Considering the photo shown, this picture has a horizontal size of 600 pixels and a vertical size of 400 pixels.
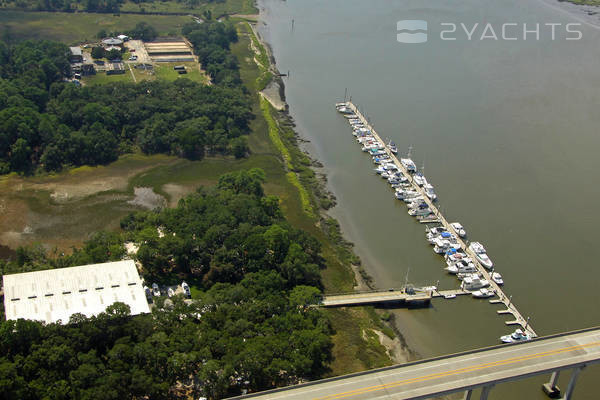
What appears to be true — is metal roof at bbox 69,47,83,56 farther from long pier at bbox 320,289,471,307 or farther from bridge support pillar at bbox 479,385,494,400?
bridge support pillar at bbox 479,385,494,400

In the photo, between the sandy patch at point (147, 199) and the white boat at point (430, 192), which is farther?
the white boat at point (430, 192)

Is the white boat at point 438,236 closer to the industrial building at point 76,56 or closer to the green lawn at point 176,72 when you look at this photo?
the green lawn at point 176,72

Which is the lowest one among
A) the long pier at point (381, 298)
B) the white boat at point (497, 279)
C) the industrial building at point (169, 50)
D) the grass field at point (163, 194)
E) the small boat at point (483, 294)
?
the grass field at point (163, 194)

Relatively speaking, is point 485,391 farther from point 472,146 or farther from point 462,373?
point 472,146

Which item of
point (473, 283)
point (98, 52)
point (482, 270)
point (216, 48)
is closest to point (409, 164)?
point (482, 270)

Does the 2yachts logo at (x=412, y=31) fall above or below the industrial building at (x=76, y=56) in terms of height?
above

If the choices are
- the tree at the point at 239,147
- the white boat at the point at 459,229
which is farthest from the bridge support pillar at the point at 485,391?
the tree at the point at 239,147

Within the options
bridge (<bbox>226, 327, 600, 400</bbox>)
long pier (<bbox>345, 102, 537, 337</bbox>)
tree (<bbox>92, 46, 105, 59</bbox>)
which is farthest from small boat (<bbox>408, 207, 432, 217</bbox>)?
tree (<bbox>92, 46, 105, 59</bbox>)

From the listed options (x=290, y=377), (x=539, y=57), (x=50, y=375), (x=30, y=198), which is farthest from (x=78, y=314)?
(x=539, y=57)
